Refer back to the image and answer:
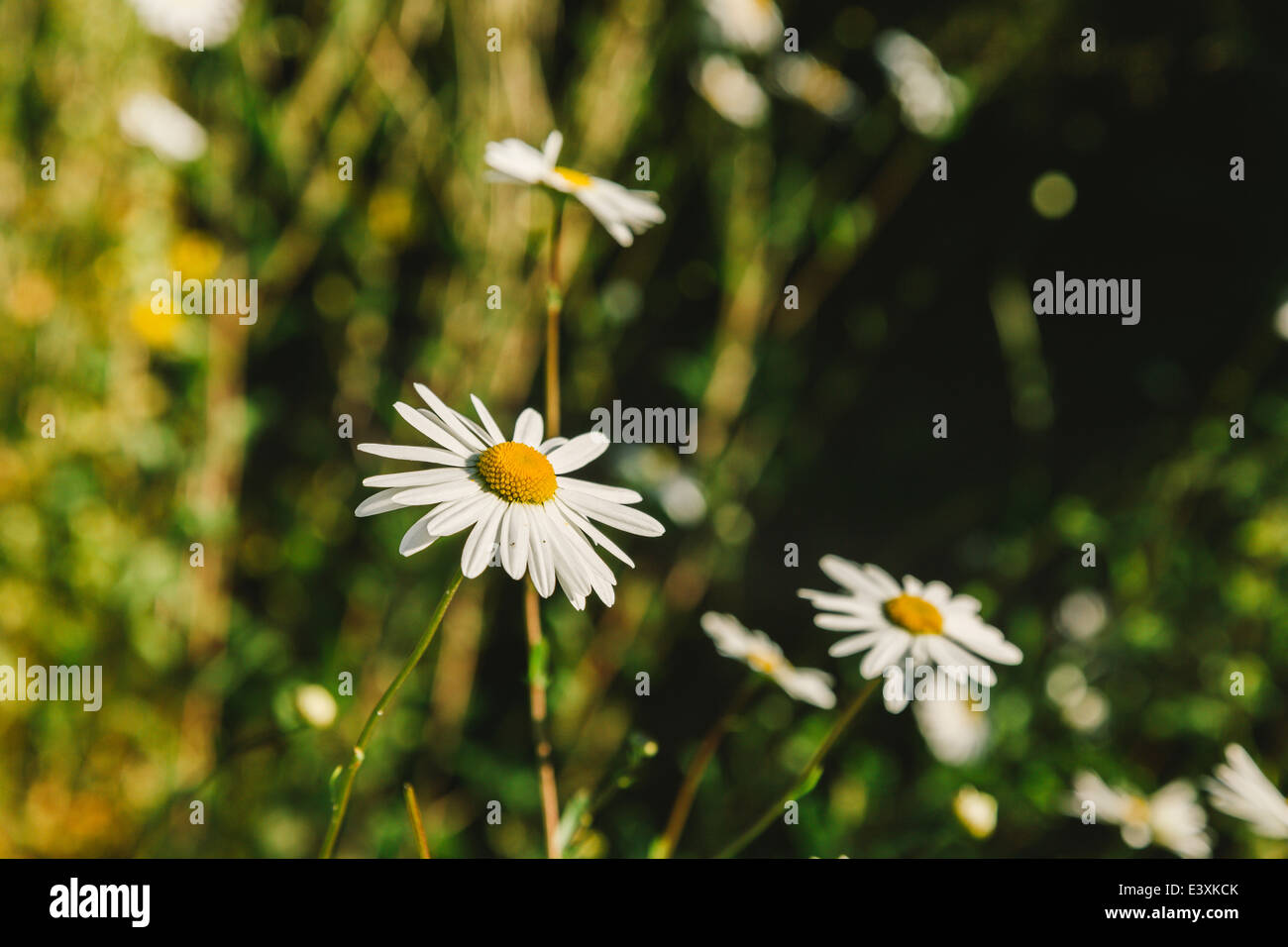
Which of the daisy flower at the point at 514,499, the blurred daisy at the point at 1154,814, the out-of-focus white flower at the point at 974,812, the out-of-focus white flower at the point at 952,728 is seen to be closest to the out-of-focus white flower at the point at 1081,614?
the out-of-focus white flower at the point at 952,728

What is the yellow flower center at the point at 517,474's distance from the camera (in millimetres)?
753

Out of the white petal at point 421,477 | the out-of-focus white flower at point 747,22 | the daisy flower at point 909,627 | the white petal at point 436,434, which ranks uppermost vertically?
the out-of-focus white flower at point 747,22

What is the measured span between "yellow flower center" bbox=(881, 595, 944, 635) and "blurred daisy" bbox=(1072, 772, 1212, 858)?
1.80 ft

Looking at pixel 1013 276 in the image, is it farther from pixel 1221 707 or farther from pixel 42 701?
pixel 42 701

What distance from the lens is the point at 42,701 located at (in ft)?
5.35

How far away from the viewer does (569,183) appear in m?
0.99

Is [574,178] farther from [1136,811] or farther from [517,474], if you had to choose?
[1136,811]

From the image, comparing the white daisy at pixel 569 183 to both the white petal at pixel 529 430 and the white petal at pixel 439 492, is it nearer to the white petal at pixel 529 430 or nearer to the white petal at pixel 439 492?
the white petal at pixel 529 430

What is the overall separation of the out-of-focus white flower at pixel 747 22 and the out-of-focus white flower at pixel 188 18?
86cm

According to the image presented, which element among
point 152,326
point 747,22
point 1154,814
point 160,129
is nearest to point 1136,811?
point 1154,814

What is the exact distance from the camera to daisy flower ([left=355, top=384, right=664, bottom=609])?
0.69m

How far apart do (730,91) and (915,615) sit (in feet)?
4.04

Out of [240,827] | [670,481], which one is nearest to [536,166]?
[670,481]
